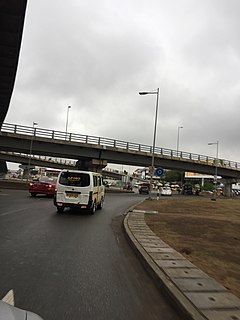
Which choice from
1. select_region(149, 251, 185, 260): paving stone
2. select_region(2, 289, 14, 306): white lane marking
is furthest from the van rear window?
select_region(2, 289, 14, 306): white lane marking

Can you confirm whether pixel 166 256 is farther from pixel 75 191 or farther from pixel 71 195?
pixel 71 195

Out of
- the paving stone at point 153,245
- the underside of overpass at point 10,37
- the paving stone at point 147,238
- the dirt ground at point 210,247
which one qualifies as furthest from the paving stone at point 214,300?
the underside of overpass at point 10,37

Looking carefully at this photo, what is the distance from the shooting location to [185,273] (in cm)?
632

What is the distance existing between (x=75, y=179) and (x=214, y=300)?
13.0 meters

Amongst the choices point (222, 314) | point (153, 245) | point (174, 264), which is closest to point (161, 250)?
point (153, 245)

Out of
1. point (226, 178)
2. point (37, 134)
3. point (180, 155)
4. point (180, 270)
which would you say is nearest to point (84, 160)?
point (37, 134)

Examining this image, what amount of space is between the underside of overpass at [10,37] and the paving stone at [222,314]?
13.2 metres

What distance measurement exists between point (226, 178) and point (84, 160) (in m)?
34.3

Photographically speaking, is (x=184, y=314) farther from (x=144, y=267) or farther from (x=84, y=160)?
(x=84, y=160)

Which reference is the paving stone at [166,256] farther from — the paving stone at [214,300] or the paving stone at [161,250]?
the paving stone at [214,300]

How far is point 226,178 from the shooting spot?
72688 mm

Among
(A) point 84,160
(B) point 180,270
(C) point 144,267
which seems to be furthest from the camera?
(A) point 84,160

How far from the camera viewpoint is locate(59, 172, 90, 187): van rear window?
17.1 m

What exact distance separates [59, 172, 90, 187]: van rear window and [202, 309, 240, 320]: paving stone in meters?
13.1
